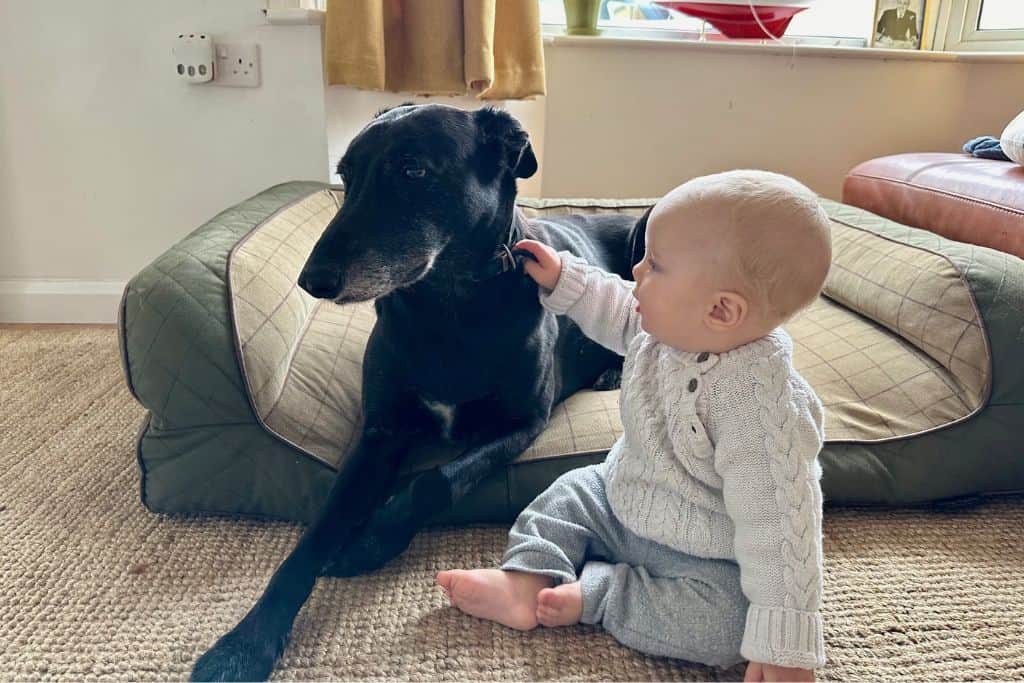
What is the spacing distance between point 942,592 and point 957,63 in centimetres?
245

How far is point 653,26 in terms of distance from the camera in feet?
9.50

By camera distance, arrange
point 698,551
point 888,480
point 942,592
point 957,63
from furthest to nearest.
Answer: point 957,63 < point 888,480 < point 942,592 < point 698,551

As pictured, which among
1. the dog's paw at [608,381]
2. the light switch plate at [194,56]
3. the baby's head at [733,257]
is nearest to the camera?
the baby's head at [733,257]

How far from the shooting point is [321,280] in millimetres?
969

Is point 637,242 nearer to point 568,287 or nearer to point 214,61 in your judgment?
point 568,287

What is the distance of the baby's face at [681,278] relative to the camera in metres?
0.78

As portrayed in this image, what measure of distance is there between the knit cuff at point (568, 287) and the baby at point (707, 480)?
0.43ft

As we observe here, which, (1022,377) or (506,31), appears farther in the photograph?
(506,31)

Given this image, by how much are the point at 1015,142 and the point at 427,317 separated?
1.57m

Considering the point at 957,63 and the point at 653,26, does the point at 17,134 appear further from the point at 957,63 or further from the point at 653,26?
the point at 957,63

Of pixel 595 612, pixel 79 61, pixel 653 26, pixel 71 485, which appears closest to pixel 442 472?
pixel 595 612

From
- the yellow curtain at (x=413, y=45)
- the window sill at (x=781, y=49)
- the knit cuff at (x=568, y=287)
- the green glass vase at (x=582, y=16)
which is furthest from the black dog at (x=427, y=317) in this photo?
the green glass vase at (x=582, y=16)

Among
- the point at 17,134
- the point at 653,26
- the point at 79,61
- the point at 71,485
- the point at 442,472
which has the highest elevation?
the point at 653,26

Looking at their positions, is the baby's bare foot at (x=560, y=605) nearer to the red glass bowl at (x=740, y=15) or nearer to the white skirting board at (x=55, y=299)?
the white skirting board at (x=55, y=299)
